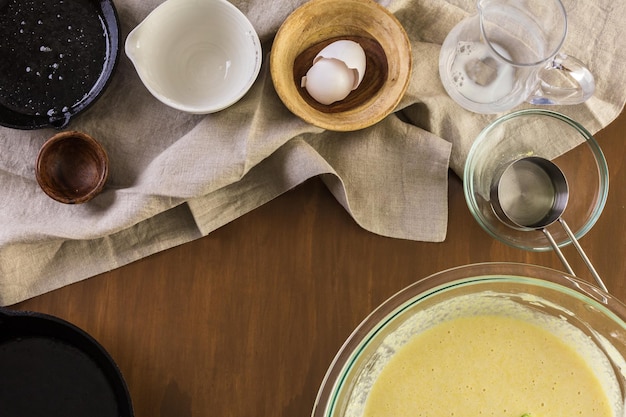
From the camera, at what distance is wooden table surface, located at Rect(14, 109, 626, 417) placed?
1.08m

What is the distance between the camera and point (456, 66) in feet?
3.71

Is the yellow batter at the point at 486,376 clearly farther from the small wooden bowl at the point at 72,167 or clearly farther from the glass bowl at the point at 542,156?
the small wooden bowl at the point at 72,167

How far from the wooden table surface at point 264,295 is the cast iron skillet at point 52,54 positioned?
12.1 inches

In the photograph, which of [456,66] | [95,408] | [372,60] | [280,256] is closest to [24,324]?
[95,408]

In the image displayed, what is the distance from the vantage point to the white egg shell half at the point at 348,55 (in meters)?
1.07

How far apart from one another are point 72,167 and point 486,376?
2.48 ft

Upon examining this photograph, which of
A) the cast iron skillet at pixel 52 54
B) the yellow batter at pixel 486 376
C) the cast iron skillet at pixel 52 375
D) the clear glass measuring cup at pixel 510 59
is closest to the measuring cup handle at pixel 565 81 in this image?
the clear glass measuring cup at pixel 510 59

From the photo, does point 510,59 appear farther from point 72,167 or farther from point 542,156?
point 72,167

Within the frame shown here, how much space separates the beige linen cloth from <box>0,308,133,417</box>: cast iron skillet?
2.8 inches

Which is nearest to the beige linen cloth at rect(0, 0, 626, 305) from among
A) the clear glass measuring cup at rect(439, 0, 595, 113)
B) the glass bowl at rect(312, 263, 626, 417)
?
the clear glass measuring cup at rect(439, 0, 595, 113)

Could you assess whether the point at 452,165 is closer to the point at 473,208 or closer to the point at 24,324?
the point at 473,208

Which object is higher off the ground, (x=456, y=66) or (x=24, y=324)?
(x=456, y=66)

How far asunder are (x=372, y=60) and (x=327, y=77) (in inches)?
4.2

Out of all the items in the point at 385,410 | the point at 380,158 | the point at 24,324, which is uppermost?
the point at 380,158
